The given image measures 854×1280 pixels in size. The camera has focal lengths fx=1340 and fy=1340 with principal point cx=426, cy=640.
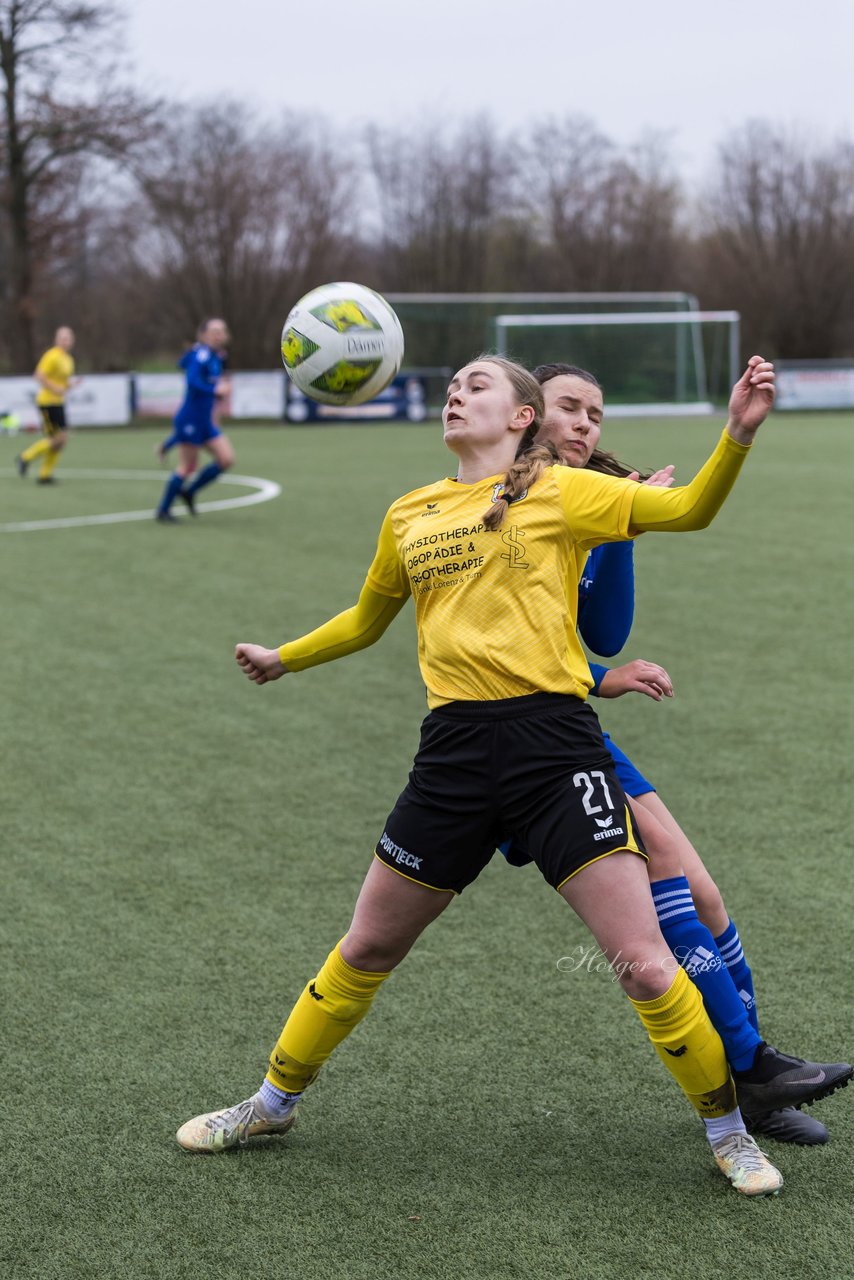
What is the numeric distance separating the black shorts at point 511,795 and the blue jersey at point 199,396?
37.9 ft

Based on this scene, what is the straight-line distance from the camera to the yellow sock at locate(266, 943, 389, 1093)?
3.04m

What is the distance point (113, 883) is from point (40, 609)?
5.44 meters

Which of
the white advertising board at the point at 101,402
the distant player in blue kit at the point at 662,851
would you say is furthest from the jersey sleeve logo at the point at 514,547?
the white advertising board at the point at 101,402

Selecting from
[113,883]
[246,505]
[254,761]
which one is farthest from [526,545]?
[246,505]

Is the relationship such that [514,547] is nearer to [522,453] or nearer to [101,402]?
[522,453]

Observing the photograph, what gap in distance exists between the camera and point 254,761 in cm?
613

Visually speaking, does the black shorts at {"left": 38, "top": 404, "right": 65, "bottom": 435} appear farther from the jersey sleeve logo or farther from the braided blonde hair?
the jersey sleeve logo

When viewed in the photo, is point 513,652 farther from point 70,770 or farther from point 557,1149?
point 70,770

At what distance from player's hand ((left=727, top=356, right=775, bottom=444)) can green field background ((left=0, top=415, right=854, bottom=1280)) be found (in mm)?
1619

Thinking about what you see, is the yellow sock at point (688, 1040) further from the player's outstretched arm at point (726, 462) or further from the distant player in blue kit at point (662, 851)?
the player's outstretched arm at point (726, 462)

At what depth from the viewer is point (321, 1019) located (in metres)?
3.06

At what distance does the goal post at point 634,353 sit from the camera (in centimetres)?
3391

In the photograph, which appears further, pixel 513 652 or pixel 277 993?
pixel 277 993

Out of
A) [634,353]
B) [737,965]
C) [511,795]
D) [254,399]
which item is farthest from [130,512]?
[634,353]
